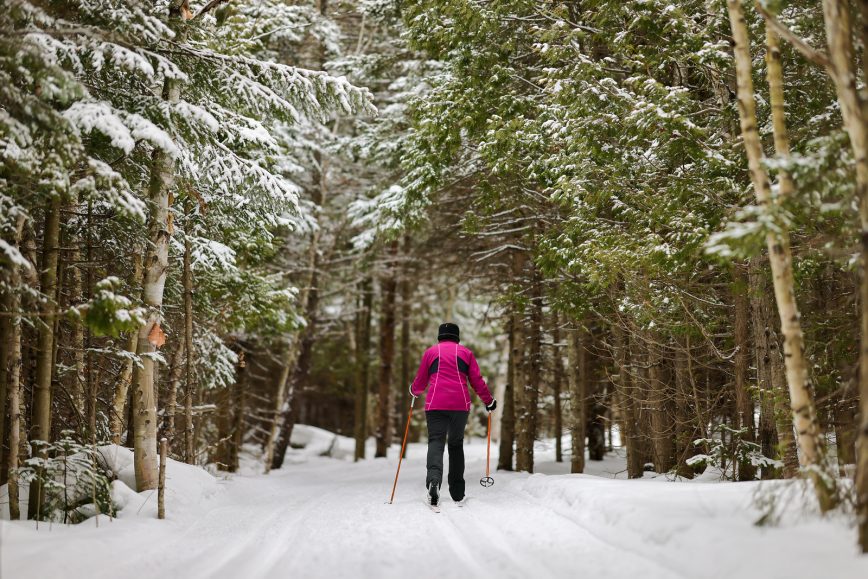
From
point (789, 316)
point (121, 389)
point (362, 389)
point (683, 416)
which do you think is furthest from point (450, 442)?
point (362, 389)

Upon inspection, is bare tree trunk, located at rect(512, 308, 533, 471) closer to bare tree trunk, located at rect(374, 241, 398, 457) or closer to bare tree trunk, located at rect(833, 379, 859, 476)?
bare tree trunk, located at rect(833, 379, 859, 476)

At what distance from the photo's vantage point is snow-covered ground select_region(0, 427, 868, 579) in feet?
13.1

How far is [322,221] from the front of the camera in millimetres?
17328

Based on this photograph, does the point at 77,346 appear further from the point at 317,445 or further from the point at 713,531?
the point at 317,445

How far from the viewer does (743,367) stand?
809 centimetres

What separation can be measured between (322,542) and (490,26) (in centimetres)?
763

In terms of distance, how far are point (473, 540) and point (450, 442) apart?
2374 mm

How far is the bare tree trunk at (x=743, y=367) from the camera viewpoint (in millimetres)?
7785

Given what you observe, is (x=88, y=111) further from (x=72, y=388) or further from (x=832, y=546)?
(x=832, y=546)

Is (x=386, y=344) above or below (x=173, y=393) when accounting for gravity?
above

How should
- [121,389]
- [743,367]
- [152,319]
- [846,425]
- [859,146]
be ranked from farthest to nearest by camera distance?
[121,389], [743,367], [152,319], [846,425], [859,146]

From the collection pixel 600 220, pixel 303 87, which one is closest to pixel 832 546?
pixel 600 220

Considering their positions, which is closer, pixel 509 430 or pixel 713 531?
pixel 713 531

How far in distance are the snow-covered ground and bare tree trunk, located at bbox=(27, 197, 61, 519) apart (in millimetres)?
615
